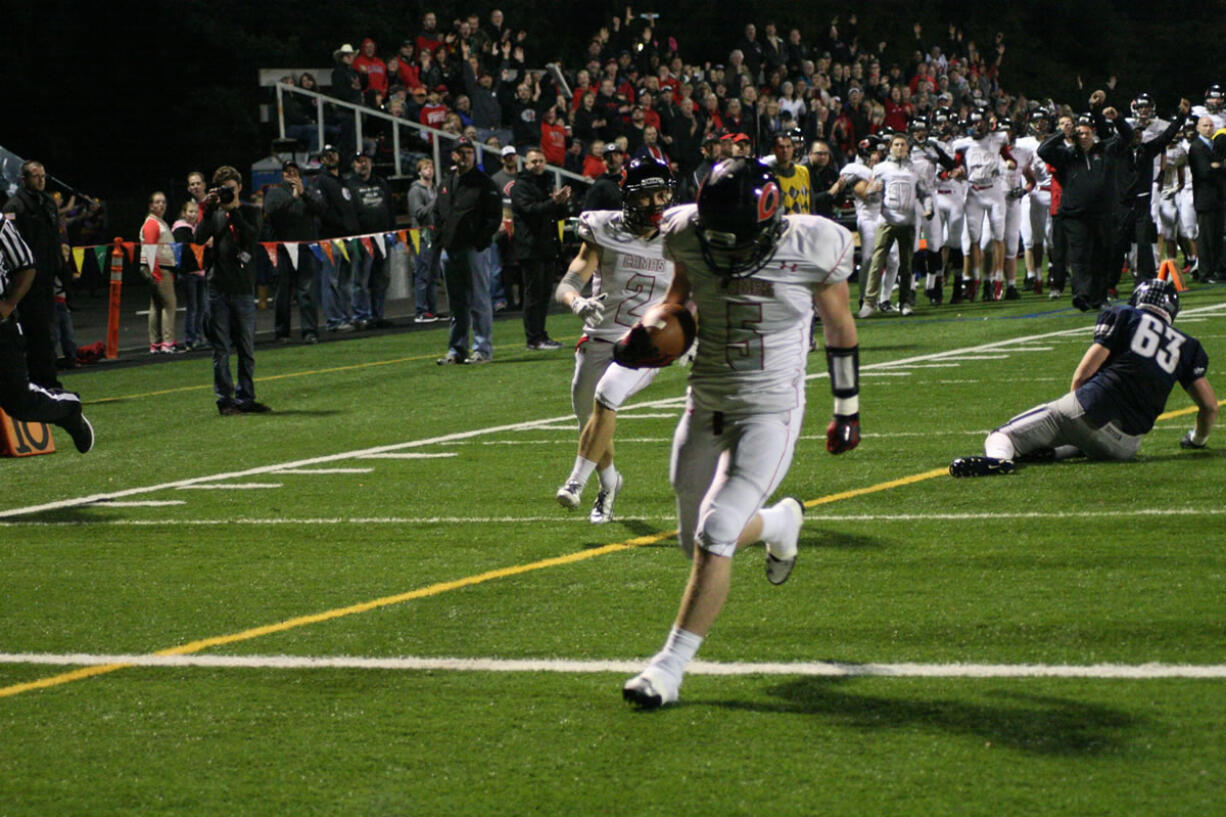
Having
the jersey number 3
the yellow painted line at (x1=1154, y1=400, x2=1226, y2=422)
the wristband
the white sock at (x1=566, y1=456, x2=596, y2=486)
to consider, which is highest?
the wristband

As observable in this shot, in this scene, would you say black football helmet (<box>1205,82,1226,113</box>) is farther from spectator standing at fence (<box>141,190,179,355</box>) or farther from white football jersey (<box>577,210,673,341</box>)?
white football jersey (<box>577,210,673,341</box>)

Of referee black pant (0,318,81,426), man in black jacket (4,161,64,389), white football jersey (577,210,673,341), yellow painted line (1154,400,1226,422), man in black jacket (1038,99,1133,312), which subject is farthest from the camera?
man in black jacket (1038,99,1133,312)

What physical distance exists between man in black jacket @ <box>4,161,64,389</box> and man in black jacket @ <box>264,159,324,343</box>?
4938 mm

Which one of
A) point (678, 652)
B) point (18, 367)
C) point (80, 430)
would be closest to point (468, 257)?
point (80, 430)

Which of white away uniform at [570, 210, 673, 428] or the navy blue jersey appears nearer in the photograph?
white away uniform at [570, 210, 673, 428]

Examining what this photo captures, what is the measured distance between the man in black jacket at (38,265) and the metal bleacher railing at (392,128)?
1163 centimetres

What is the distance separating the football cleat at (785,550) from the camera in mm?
6746

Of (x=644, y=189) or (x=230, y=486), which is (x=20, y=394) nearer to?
(x=230, y=486)

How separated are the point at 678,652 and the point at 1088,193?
576 inches

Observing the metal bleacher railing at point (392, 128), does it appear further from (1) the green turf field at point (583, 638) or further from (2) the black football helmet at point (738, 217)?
(2) the black football helmet at point (738, 217)

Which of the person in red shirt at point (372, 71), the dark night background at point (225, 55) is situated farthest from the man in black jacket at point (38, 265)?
the dark night background at point (225, 55)

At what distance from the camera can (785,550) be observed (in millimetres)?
6777

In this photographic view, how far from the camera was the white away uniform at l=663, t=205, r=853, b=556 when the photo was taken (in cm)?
615

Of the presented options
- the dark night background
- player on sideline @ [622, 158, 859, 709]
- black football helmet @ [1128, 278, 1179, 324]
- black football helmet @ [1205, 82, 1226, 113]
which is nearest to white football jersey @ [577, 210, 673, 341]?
black football helmet @ [1128, 278, 1179, 324]
